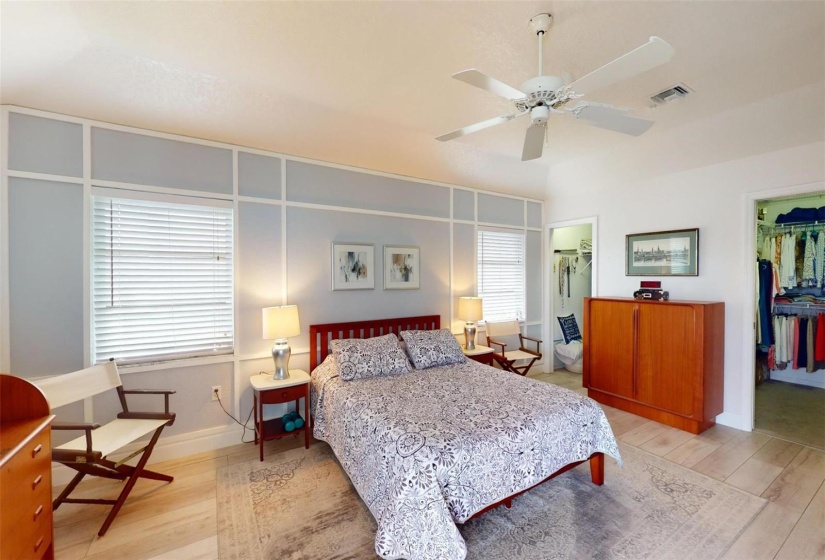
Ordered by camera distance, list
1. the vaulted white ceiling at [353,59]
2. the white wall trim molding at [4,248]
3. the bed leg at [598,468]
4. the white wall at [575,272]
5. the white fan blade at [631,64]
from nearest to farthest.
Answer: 1. the white fan blade at [631,64]
2. the vaulted white ceiling at [353,59]
3. the white wall trim molding at [4,248]
4. the bed leg at [598,468]
5. the white wall at [575,272]

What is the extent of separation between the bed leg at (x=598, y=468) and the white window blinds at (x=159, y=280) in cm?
321

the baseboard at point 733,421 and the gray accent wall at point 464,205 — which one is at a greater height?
the gray accent wall at point 464,205

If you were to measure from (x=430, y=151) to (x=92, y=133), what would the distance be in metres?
2.93

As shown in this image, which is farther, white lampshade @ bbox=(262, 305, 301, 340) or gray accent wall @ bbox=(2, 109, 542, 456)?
white lampshade @ bbox=(262, 305, 301, 340)

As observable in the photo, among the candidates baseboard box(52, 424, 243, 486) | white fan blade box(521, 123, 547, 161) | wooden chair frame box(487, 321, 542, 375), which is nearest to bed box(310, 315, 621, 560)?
baseboard box(52, 424, 243, 486)

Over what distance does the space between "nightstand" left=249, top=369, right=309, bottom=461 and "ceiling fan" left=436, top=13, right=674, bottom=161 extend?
8.11 feet

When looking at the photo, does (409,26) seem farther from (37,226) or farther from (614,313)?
(614,313)

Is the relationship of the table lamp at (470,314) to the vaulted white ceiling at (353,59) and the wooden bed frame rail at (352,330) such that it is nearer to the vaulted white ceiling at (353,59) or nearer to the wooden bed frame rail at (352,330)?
the wooden bed frame rail at (352,330)

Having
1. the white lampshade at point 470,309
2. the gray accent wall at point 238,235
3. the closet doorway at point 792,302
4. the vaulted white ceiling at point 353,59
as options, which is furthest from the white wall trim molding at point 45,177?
the closet doorway at point 792,302

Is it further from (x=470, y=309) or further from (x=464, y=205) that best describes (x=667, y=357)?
(x=464, y=205)

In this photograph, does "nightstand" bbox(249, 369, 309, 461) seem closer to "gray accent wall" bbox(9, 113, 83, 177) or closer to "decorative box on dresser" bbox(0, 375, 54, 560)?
"decorative box on dresser" bbox(0, 375, 54, 560)

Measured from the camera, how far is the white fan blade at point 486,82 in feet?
5.24

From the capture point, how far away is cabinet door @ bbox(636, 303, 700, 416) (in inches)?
130

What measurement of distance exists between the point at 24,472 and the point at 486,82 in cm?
284
